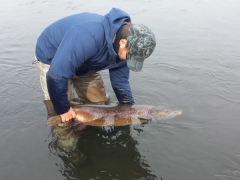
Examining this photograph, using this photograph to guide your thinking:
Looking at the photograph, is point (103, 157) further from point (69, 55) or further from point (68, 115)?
point (69, 55)

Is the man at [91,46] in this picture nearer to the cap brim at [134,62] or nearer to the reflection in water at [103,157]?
the cap brim at [134,62]

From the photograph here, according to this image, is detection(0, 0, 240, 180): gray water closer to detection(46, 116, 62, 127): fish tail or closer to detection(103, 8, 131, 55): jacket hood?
detection(46, 116, 62, 127): fish tail

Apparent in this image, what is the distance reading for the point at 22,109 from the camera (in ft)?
16.1

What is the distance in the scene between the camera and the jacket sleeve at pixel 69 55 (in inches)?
108

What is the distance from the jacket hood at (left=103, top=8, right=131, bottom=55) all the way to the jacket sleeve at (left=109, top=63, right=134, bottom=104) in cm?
85

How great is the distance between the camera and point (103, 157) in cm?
377

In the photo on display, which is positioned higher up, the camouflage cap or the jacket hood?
the jacket hood

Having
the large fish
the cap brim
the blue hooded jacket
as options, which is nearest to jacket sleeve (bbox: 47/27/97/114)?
the blue hooded jacket

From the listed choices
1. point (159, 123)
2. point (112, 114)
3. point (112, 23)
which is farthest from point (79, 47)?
point (159, 123)

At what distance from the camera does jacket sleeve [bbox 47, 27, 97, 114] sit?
2.75 m

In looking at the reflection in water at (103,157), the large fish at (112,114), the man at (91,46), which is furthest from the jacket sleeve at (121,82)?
the reflection in water at (103,157)

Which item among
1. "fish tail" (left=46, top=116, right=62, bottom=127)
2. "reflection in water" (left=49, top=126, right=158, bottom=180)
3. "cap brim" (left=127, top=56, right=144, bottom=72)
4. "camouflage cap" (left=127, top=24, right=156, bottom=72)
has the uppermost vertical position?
"camouflage cap" (left=127, top=24, right=156, bottom=72)

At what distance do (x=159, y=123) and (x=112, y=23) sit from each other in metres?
2.18

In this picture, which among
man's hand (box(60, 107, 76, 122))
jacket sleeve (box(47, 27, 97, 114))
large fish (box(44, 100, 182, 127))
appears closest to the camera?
jacket sleeve (box(47, 27, 97, 114))
